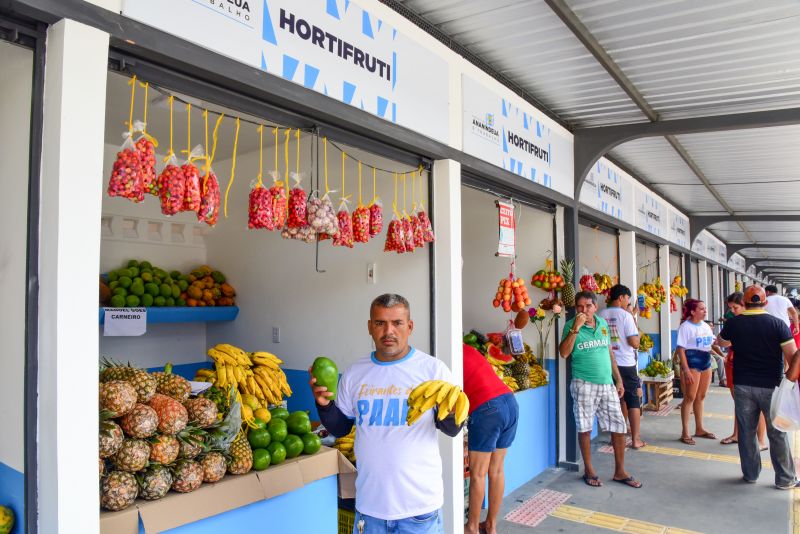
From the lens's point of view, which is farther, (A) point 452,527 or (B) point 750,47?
(B) point 750,47

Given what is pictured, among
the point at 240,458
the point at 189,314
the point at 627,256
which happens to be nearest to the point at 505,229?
the point at 240,458

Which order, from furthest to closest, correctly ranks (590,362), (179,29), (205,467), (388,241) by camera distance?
(590,362), (388,241), (205,467), (179,29)

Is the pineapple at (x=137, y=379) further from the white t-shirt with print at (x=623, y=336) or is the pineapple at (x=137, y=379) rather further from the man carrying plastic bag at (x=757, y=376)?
the man carrying plastic bag at (x=757, y=376)

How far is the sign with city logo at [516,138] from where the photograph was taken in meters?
4.48

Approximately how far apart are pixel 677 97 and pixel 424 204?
127 inches

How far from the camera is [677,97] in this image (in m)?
5.73

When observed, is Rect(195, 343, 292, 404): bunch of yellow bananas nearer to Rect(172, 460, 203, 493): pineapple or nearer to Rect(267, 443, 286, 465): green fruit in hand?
Rect(267, 443, 286, 465): green fruit in hand

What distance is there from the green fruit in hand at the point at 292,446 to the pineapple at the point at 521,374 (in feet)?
10.2

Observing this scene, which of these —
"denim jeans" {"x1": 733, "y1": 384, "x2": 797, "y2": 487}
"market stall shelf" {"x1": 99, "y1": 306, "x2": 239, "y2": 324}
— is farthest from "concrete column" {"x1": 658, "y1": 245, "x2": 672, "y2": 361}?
"market stall shelf" {"x1": 99, "y1": 306, "x2": 239, "y2": 324}

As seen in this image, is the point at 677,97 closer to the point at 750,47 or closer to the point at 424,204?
the point at 750,47

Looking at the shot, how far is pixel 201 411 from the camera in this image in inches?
117

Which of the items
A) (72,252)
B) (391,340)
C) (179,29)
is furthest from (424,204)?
(72,252)

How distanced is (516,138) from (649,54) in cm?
125

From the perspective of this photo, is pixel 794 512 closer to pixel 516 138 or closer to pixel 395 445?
pixel 516 138
